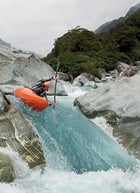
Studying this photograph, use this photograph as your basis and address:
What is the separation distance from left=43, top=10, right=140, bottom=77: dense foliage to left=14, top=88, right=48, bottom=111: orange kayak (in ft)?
76.8

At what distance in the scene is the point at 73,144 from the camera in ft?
A: 41.6

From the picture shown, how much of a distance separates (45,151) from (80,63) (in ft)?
92.7

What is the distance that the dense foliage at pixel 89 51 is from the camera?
3938 cm

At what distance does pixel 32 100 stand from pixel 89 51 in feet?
112

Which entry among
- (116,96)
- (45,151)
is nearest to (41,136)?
(45,151)

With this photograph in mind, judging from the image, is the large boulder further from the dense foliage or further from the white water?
the dense foliage

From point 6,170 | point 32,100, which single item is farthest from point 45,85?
point 6,170

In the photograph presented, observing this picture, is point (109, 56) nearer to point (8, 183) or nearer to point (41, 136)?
point (41, 136)

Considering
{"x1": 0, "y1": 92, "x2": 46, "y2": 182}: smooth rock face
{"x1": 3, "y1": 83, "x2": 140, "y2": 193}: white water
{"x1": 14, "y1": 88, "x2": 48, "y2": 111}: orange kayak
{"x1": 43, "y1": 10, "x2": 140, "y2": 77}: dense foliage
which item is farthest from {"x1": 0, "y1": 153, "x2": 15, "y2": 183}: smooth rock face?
{"x1": 43, "y1": 10, "x2": 140, "y2": 77}: dense foliage

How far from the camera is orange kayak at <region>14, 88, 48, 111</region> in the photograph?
45.3 feet

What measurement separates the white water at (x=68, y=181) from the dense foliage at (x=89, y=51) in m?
26.4

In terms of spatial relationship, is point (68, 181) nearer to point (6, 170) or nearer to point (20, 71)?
point (6, 170)

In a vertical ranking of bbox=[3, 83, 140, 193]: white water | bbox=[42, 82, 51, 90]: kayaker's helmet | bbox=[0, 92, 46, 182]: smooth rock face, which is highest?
bbox=[42, 82, 51, 90]: kayaker's helmet

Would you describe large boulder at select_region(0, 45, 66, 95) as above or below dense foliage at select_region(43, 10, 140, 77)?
below
